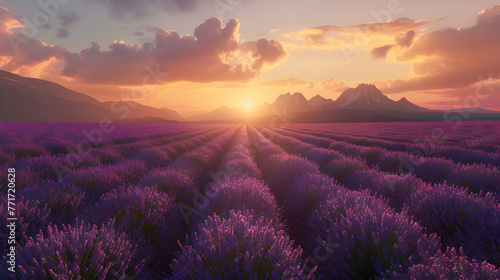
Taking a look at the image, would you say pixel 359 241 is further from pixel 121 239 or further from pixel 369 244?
pixel 121 239

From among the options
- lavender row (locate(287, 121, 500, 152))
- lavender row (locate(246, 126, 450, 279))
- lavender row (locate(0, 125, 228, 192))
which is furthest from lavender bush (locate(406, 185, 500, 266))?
lavender row (locate(287, 121, 500, 152))

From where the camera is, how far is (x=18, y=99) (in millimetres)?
130250

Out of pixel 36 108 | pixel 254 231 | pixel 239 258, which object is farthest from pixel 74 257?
pixel 36 108

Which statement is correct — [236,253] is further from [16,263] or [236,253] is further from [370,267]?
[16,263]

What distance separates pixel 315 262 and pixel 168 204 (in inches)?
75.3

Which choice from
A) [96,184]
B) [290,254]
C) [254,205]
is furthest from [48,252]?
[96,184]

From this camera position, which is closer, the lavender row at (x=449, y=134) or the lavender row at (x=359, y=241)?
the lavender row at (x=359, y=241)

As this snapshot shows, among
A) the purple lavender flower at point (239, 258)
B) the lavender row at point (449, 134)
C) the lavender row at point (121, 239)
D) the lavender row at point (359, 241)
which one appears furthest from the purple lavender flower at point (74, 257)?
the lavender row at point (449, 134)

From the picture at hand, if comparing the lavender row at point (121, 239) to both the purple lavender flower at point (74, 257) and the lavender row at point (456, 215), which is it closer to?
the purple lavender flower at point (74, 257)

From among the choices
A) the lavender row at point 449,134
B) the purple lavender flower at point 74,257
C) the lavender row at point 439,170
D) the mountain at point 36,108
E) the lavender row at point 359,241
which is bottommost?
the lavender row at point 449,134

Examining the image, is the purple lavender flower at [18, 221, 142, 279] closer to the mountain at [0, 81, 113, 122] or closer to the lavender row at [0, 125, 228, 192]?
the lavender row at [0, 125, 228, 192]

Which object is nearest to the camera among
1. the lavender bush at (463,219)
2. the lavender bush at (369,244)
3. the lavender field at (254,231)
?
the lavender field at (254,231)

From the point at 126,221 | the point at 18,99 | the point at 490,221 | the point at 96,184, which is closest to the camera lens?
the point at 490,221

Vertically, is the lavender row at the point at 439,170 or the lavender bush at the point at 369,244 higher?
the lavender bush at the point at 369,244
